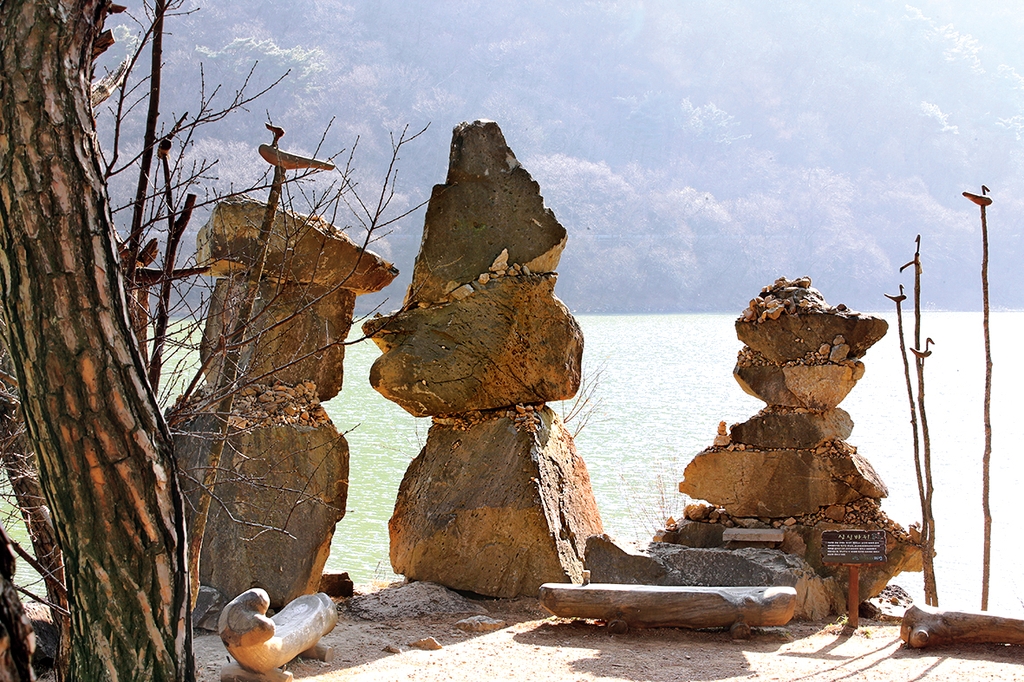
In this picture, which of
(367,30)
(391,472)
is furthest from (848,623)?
(367,30)

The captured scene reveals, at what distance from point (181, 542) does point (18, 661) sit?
68 cm

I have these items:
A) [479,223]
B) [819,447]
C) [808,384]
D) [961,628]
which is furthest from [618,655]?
[479,223]

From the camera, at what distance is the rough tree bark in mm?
2293

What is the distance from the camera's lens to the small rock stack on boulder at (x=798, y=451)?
708 cm

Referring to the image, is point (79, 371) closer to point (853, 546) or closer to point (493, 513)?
point (493, 513)

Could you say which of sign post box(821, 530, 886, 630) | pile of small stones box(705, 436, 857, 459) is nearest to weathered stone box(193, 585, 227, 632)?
pile of small stones box(705, 436, 857, 459)

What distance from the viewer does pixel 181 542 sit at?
2.42 m

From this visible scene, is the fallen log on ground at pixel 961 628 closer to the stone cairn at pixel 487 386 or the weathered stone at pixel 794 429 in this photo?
the weathered stone at pixel 794 429

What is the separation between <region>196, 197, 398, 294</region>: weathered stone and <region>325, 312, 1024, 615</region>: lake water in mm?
1098

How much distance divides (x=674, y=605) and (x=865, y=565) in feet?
5.47

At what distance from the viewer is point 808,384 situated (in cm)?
714

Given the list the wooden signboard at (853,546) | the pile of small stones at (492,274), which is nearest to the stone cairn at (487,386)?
the pile of small stones at (492,274)

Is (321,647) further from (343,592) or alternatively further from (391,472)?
(391,472)

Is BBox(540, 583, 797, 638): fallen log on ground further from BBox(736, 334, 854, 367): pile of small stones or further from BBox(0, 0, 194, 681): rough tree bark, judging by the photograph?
BBox(0, 0, 194, 681): rough tree bark
